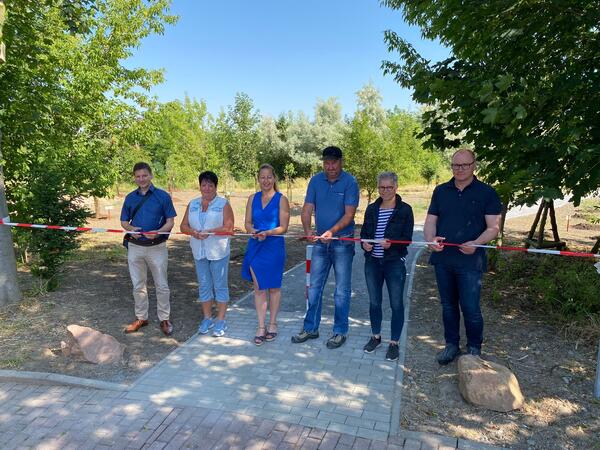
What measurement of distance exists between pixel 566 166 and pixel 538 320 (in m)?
2.26

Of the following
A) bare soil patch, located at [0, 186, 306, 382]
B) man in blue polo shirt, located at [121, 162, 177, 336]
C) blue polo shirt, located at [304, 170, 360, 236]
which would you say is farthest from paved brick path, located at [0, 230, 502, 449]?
blue polo shirt, located at [304, 170, 360, 236]

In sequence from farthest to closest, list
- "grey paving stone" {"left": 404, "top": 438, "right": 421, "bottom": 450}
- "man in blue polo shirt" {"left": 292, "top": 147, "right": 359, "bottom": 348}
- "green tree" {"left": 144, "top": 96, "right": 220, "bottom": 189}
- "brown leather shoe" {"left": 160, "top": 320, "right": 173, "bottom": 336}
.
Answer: "green tree" {"left": 144, "top": 96, "right": 220, "bottom": 189} < "brown leather shoe" {"left": 160, "top": 320, "right": 173, "bottom": 336} < "man in blue polo shirt" {"left": 292, "top": 147, "right": 359, "bottom": 348} < "grey paving stone" {"left": 404, "top": 438, "right": 421, "bottom": 450}

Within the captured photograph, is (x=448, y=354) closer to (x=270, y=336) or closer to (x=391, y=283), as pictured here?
(x=391, y=283)

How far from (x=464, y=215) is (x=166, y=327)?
3549mm

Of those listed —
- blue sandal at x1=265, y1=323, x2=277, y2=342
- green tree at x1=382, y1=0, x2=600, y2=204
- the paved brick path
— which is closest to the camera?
the paved brick path

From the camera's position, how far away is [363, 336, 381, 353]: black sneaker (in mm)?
4684

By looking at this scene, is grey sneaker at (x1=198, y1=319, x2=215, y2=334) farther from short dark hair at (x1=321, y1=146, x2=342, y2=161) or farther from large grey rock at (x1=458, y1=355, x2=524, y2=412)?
large grey rock at (x1=458, y1=355, x2=524, y2=412)

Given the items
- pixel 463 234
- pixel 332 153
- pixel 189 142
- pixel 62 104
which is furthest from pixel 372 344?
pixel 189 142

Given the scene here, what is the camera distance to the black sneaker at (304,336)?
4932mm

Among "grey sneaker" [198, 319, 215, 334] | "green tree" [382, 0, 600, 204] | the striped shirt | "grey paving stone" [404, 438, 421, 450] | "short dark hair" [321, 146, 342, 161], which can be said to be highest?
"green tree" [382, 0, 600, 204]

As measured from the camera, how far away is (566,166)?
4.15 metres

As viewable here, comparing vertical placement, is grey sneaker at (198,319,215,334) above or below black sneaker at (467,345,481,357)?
below

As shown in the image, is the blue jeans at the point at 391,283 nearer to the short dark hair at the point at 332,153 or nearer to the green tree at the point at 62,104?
the short dark hair at the point at 332,153

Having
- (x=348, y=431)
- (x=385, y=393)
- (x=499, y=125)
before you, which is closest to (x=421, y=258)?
(x=499, y=125)
